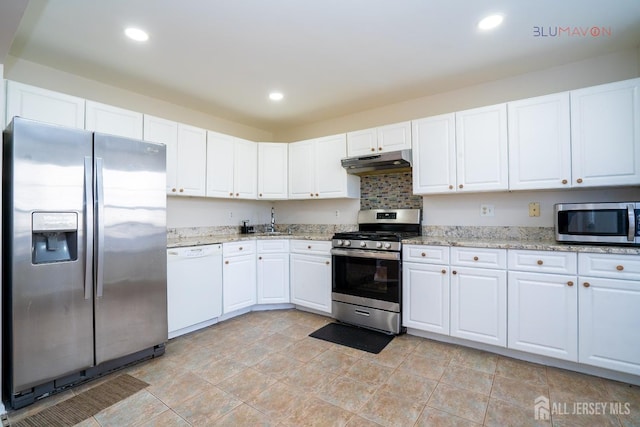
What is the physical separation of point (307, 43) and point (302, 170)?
179 cm

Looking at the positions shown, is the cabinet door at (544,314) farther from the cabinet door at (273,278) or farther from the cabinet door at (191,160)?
the cabinet door at (191,160)

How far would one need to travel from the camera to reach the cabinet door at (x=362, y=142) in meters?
3.34

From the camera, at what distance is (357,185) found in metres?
3.81

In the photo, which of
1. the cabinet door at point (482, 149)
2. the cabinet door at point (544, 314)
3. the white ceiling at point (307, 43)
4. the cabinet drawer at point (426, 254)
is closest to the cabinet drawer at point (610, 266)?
the cabinet door at point (544, 314)

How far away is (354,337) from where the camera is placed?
9.43 ft

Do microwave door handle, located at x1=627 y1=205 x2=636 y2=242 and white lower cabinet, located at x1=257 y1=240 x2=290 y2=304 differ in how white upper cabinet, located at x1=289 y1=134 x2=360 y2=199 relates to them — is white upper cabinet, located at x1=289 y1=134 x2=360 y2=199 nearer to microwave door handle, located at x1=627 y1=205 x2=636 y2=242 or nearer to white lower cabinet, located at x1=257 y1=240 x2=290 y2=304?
white lower cabinet, located at x1=257 y1=240 x2=290 y2=304

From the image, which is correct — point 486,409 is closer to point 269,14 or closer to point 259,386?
point 259,386

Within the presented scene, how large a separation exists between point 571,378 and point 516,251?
935 millimetres

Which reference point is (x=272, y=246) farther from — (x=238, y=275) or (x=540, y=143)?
(x=540, y=143)

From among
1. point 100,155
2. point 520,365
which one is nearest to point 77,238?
point 100,155

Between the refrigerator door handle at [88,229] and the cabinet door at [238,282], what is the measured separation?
1.29 m

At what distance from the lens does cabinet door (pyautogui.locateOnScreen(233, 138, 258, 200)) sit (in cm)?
374

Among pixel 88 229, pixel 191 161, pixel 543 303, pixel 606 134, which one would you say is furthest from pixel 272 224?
pixel 606 134

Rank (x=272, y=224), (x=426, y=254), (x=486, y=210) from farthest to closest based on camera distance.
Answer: (x=272, y=224), (x=486, y=210), (x=426, y=254)
